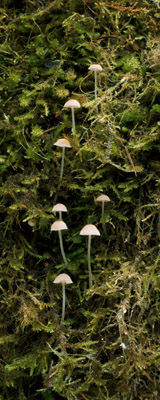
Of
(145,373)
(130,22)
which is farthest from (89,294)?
(130,22)

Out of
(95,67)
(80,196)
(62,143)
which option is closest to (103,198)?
(80,196)

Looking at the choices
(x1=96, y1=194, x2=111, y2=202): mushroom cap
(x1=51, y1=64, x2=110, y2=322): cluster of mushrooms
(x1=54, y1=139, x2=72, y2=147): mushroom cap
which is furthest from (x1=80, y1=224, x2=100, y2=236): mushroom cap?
(x1=54, y1=139, x2=72, y2=147): mushroom cap

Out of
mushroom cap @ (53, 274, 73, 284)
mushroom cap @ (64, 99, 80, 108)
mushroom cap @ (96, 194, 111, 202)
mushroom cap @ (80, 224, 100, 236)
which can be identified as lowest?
mushroom cap @ (53, 274, 73, 284)

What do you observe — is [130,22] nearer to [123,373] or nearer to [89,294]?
[89,294]

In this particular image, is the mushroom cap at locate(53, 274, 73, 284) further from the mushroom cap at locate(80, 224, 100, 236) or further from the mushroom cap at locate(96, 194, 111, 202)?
the mushroom cap at locate(96, 194, 111, 202)

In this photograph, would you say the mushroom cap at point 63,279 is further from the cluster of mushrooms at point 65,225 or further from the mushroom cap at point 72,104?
the mushroom cap at point 72,104

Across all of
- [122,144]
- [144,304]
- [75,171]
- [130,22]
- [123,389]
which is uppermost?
[130,22]

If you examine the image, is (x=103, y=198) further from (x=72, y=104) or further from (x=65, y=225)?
(x=72, y=104)

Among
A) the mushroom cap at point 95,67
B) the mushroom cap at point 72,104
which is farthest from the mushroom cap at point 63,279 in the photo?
the mushroom cap at point 95,67
